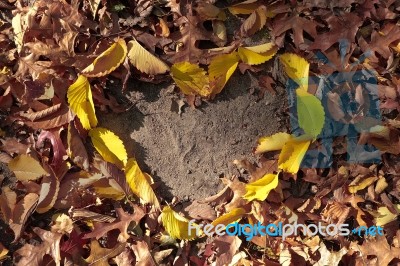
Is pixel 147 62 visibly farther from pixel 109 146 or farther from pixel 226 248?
pixel 226 248

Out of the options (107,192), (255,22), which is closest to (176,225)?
(107,192)

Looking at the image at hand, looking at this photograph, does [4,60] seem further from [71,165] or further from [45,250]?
[45,250]

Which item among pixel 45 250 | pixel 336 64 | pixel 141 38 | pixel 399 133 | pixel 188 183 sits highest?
pixel 141 38

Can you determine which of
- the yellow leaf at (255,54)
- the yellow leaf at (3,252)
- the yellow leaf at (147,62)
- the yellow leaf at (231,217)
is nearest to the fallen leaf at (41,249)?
the yellow leaf at (3,252)

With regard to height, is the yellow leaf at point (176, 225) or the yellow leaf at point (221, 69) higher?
the yellow leaf at point (221, 69)

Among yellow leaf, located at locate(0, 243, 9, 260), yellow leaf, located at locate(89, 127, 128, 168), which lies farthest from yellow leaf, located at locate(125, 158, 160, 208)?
yellow leaf, located at locate(0, 243, 9, 260)

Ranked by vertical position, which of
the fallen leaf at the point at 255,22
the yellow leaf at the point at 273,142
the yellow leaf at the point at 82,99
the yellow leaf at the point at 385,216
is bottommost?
the yellow leaf at the point at 385,216

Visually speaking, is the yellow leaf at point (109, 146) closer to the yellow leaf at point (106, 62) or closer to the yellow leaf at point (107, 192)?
the yellow leaf at point (107, 192)

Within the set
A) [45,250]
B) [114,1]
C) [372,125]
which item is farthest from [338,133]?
[45,250]
